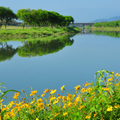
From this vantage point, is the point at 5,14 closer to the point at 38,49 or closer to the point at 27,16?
the point at 27,16

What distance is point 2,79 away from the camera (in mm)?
16109

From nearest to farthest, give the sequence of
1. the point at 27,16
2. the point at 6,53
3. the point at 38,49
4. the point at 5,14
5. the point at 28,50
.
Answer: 1. the point at 6,53
2. the point at 28,50
3. the point at 38,49
4. the point at 5,14
5. the point at 27,16

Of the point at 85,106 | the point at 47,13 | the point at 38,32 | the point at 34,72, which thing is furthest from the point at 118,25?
the point at 85,106

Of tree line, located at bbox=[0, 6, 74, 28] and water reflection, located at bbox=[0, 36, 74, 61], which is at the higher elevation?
tree line, located at bbox=[0, 6, 74, 28]

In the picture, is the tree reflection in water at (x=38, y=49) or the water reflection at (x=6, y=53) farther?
the tree reflection in water at (x=38, y=49)

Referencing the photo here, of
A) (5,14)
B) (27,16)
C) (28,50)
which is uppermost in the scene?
Result: (5,14)

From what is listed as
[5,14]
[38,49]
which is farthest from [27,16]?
[38,49]

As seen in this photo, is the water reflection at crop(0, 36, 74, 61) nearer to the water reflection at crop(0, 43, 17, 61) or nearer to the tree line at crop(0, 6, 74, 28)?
the water reflection at crop(0, 43, 17, 61)

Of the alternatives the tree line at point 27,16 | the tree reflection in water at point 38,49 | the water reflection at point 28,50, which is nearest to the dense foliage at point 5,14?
the tree line at point 27,16

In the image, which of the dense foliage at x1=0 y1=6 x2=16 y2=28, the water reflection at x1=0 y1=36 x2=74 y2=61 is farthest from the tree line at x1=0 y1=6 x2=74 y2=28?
the water reflection at x1=0 y1=36 x2=74 y2=61

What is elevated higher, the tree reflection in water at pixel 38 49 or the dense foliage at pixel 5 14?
the dense foliage at pixel 5 14

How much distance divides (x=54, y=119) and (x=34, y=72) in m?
14.1

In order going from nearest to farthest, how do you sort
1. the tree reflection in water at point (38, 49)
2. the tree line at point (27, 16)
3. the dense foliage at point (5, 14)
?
1. the tree reflection in water at point (38, 49)
2. the dense foliage at point (5, 14)
3. the tree line at point (27, 16)

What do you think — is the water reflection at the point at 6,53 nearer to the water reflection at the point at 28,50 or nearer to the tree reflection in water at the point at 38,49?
the water reflection at the point at 28,50
